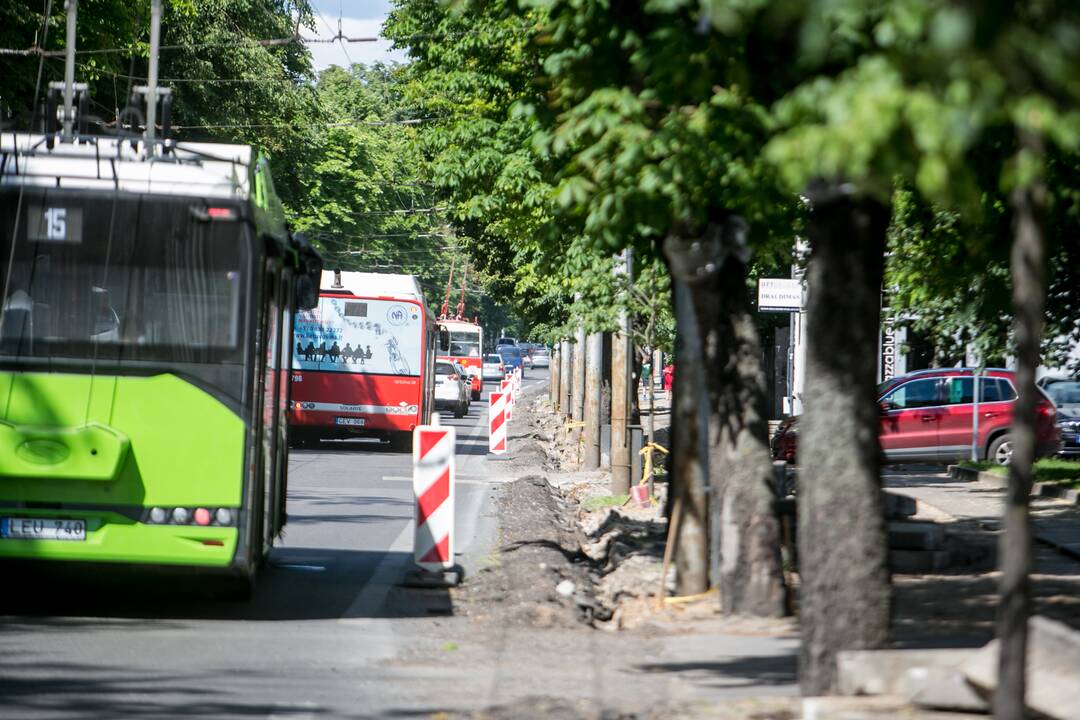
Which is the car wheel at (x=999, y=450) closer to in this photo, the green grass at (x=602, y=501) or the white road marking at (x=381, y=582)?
the green grass at (x=602, y=501)

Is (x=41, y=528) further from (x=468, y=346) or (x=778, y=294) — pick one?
(x=468, y=346)

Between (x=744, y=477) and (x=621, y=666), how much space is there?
202cm

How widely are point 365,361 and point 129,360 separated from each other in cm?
2086

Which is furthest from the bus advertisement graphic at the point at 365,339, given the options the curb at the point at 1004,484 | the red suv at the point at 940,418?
the curb at the point at 1004,484

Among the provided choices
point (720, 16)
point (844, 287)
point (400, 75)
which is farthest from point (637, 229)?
point (400, 75)

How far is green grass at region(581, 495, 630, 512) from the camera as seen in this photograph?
67.7 feet

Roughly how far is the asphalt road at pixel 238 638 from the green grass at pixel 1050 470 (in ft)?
36.9

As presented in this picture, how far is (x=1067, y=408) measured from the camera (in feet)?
110

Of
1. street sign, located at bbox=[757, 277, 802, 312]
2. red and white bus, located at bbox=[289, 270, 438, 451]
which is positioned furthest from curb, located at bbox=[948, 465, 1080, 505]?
red and white bus, located at bbox=[289, 270, 438, 451]

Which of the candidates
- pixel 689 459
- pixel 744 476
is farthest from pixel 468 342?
pixel 744 476

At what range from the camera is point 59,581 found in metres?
12.2

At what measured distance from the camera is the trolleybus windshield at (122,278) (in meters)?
10.2

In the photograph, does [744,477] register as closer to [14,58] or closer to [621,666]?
[621,666]

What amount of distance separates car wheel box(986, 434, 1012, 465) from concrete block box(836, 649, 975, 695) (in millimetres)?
22927
